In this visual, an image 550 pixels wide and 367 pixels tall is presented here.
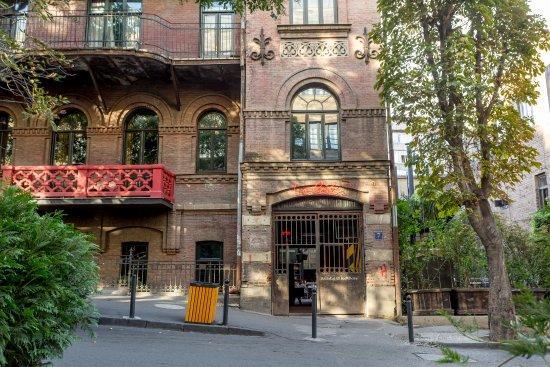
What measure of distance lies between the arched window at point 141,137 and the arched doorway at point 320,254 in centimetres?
534

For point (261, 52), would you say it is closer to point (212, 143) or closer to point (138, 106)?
point (212, 143)

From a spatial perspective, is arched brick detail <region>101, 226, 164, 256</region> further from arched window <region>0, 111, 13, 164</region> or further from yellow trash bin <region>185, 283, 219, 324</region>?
yellow trash bin <region>185, 283, 219, 324</region>

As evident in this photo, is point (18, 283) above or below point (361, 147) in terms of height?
below

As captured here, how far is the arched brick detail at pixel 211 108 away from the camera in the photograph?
58.7 ft

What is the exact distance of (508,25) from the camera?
11203 millimetres

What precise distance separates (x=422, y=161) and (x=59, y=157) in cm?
1271

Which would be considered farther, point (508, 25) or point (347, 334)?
point (347, 334)

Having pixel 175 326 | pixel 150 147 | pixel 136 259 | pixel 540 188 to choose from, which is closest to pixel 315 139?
pixel 150 147

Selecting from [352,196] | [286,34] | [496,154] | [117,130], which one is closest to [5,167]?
[117,130]

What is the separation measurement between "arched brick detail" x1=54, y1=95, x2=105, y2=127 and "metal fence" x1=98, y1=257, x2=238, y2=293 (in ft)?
15.7

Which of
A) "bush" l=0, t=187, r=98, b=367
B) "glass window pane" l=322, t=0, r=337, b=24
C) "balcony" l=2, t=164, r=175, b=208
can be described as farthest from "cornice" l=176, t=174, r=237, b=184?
"bush" l=0, t=187, r=98, b=367

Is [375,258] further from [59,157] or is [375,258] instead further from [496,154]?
[59,157]

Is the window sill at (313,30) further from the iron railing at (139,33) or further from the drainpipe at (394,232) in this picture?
the drainpipe at (394,232)

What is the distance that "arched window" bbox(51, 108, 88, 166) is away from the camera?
18.1 meters
